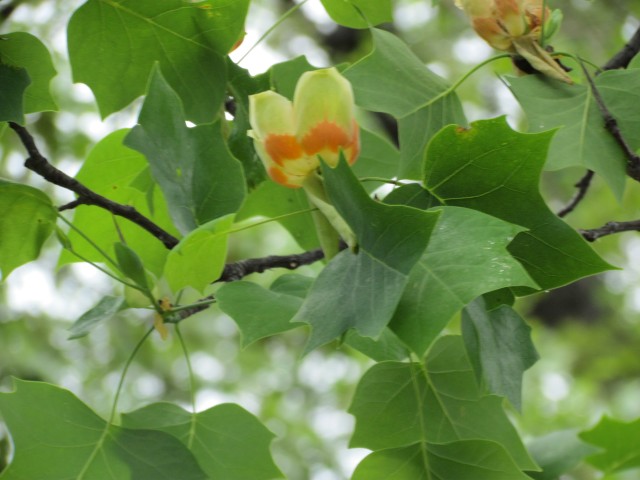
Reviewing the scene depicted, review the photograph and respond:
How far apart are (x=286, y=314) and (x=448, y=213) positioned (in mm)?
141

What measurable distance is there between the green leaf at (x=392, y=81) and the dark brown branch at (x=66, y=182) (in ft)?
0.66

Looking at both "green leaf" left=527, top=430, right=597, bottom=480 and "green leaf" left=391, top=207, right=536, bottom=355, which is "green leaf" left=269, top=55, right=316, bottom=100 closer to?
"green leaf" left=391, top=207, right=536, bottom=355

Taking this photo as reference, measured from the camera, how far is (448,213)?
57 centimetres

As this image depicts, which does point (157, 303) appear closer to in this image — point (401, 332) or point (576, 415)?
point (401, 332)

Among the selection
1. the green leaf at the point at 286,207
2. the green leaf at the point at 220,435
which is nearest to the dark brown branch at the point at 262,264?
the green leaf at the point at 286,207

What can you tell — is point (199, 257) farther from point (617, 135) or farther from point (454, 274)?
point (617, 135)

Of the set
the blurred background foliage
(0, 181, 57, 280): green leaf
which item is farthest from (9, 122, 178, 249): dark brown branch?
the blurred background foliage

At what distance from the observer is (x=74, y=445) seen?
0.71 metres

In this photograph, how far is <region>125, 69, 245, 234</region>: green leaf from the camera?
0.66 meters

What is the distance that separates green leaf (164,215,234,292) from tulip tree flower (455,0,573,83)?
30cm

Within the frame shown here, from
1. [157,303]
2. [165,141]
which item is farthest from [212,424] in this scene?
[165,141]

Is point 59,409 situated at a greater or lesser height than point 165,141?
lesser

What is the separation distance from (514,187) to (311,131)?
0.15 m

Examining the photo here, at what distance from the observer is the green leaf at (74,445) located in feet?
2.23
